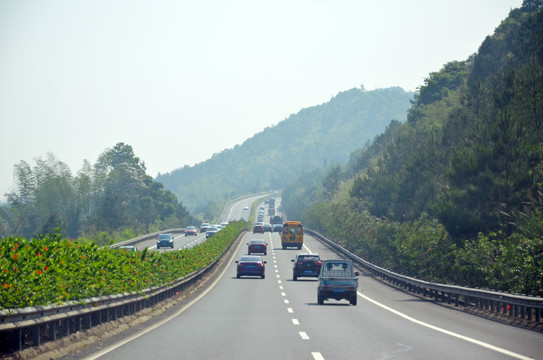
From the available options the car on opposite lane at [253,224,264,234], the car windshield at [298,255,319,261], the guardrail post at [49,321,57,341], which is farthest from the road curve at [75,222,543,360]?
the car on opposite lane at [253,224,264,234]

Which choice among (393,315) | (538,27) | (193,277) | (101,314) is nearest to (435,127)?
(538,27)

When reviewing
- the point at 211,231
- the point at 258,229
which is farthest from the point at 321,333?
the point at 258,229

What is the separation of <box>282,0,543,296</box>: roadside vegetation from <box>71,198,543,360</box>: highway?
10.7ft

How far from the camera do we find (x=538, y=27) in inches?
2854

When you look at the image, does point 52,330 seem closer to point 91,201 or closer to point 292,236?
point 292,236

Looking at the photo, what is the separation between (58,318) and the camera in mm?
13305

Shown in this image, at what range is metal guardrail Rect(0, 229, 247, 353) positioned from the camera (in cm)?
1143

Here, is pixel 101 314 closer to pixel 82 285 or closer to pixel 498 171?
pixel 82 285

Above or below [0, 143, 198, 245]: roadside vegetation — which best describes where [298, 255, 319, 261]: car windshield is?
below

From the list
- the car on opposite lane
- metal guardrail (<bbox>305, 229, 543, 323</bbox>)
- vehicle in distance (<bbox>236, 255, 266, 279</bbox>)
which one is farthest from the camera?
the car on opposite lane

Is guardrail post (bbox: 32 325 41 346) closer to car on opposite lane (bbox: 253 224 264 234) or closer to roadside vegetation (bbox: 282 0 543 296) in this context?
roadside vegetation (bbox: 282 0 543 296)

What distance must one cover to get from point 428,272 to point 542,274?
19571mm

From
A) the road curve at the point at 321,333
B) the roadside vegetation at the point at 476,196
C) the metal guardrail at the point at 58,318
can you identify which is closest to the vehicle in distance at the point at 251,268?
the roadside vegetation at the point at 476,196

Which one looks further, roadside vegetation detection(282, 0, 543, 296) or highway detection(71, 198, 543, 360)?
roadside vegetation detection(282, 0, 543, 296)
